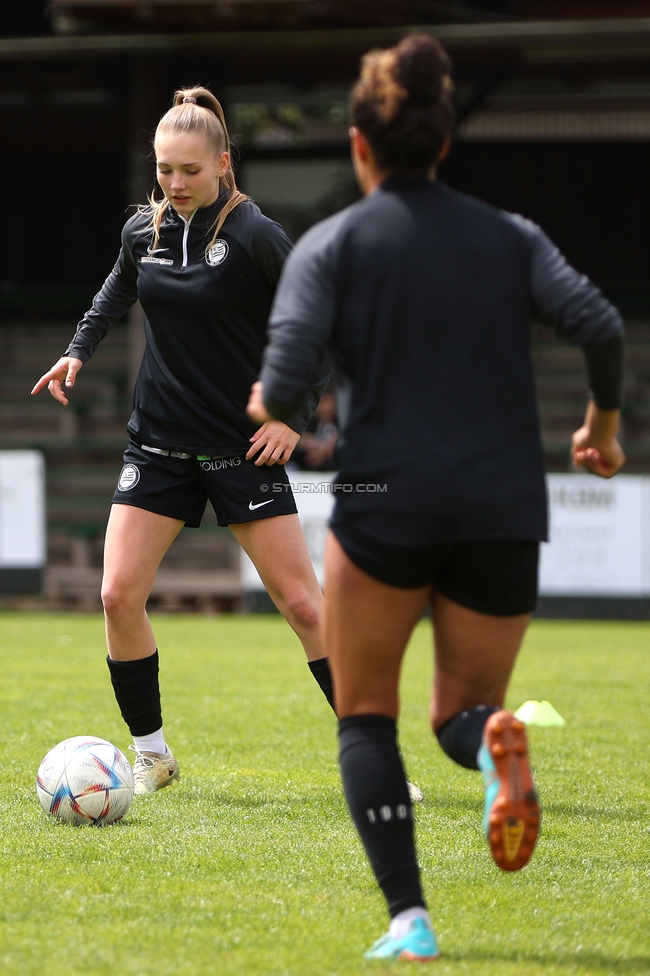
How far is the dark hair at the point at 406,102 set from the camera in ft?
8.43

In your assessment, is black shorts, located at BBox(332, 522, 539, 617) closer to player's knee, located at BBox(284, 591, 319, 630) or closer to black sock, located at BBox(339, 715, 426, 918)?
black sock, located at BBox(339, 715, 426, 918)

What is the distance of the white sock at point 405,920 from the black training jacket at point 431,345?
0.76 m

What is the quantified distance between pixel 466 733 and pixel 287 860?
1.05 m

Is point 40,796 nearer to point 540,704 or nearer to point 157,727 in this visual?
point 157,727

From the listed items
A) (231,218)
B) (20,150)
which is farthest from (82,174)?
(231,218)

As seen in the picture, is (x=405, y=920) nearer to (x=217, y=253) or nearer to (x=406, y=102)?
(x=406, y=102)

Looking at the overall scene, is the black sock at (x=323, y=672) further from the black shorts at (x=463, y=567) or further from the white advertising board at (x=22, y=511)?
the white advertising board at (x=22, y=511)

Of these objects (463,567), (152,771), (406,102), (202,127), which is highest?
(406,102)


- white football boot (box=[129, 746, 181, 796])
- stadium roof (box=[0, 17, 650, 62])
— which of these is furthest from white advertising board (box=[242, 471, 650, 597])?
white football boot (box=[129, 746, 181, 796])

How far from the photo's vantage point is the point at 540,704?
6.55 meters

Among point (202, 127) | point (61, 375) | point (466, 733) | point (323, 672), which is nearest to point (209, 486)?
point (61, 375)

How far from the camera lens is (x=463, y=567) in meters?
2.68

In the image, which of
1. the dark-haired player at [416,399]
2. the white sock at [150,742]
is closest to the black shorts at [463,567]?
the dark-haired player at [416,399]

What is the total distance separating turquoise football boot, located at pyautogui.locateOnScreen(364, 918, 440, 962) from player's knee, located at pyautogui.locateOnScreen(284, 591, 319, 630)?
68.5 inches
